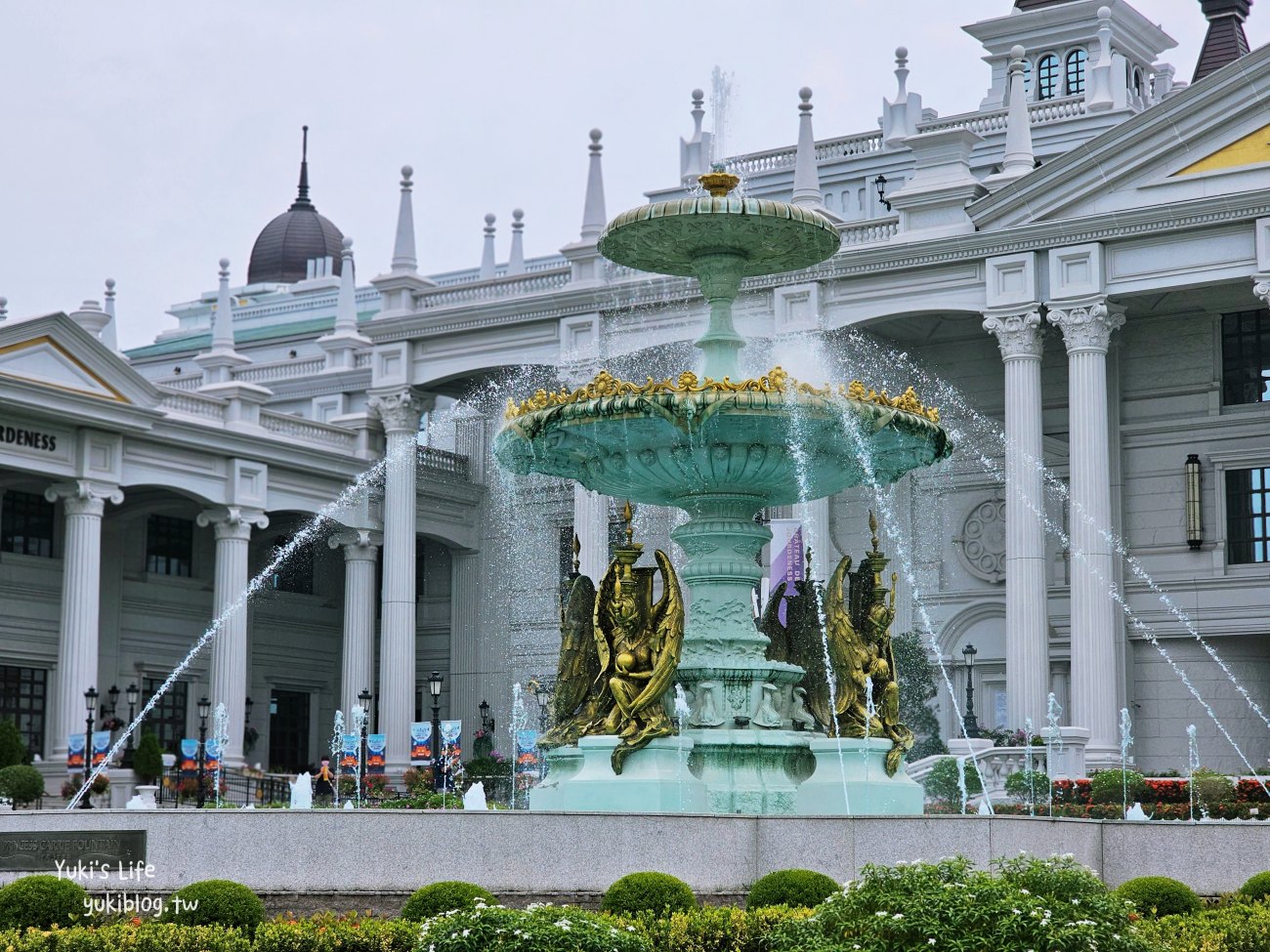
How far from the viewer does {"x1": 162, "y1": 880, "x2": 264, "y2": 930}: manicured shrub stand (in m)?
13.8

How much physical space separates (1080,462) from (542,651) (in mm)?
15272

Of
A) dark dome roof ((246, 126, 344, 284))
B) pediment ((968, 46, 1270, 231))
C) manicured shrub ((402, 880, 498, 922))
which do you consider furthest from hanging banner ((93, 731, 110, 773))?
dark dome roof ((246, 126, 344, 284))

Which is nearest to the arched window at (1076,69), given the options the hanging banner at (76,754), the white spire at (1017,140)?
the white spire at (1017,140)

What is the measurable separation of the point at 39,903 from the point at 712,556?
24.8 feet

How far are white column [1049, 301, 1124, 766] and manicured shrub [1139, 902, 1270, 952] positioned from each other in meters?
22.9

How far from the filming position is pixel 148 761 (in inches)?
1465

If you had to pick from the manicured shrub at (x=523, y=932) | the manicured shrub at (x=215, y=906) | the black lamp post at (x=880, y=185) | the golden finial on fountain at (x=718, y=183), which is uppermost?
the black lamp post at (x=880, y=185)

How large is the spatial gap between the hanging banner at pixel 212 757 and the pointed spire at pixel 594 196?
13.7 m

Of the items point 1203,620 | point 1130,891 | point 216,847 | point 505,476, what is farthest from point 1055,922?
point 505,476

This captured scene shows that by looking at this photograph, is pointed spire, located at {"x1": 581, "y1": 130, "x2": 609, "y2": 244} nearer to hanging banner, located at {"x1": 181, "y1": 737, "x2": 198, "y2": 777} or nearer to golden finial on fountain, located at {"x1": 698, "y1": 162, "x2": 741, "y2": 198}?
hanging banner, located at {"x1": 181, "y1": 737, "x2": 198, "y2": 777}

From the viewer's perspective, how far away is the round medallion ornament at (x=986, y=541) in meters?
42.4

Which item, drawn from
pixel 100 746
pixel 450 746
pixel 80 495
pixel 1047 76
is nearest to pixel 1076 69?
pixel 1047 76

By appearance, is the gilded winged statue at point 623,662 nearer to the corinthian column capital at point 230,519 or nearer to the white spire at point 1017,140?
the white spire at point 1017,140

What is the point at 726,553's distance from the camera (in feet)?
63.0
